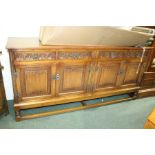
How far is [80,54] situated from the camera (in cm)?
181

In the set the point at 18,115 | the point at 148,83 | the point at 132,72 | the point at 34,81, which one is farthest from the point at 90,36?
the point at 148,83

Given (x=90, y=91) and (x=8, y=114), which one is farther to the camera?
(x=90, y=91)

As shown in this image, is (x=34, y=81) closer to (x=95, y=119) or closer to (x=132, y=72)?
(x=95, y=119)

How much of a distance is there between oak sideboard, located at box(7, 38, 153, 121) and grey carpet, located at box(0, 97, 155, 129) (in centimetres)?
9

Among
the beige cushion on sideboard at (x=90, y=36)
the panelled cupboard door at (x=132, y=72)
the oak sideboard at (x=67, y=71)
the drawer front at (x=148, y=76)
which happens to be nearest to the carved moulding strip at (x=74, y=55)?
the oak sideboard at (x=67, y=71)

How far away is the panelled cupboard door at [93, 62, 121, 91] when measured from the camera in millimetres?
2032

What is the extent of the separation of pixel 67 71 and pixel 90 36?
1.57ft

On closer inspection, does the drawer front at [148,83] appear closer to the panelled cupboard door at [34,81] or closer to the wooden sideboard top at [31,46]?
the wooden sideboard top at [31,46]

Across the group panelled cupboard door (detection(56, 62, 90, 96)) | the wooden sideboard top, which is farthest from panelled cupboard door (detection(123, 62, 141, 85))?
panelled cupboard door (detection(56, 62, 90, 96))
